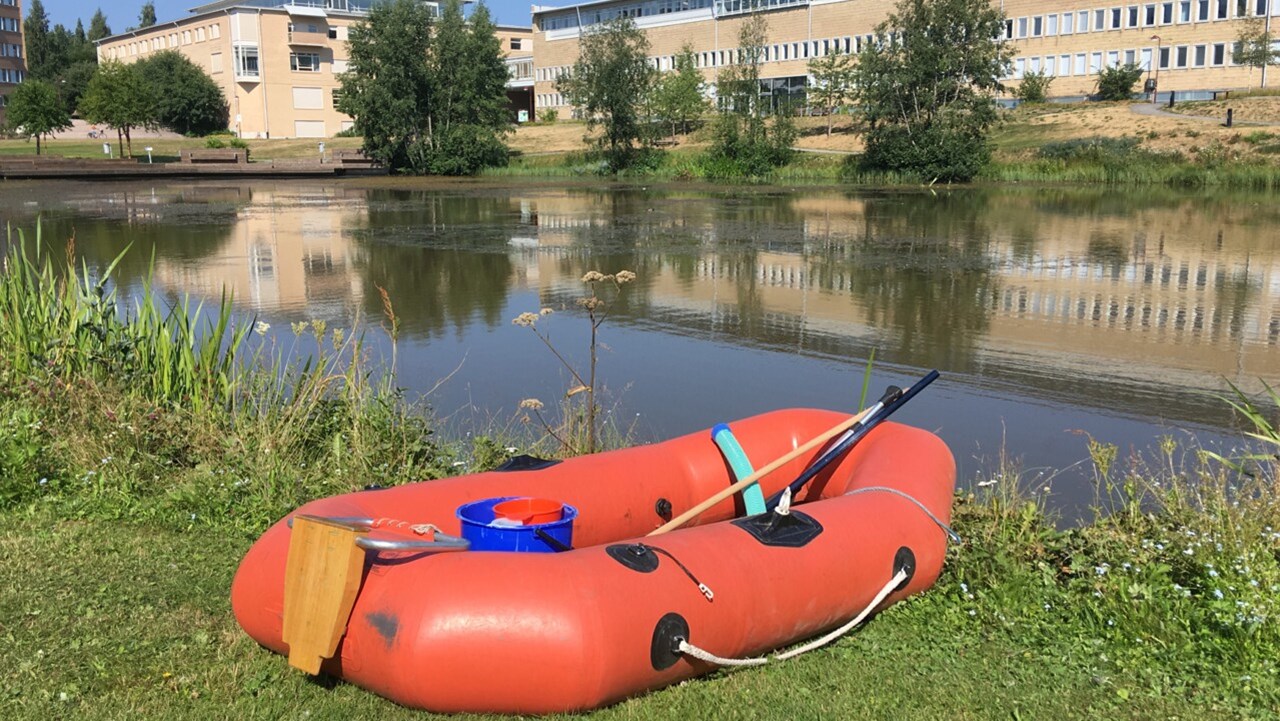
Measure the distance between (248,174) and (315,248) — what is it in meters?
27.9

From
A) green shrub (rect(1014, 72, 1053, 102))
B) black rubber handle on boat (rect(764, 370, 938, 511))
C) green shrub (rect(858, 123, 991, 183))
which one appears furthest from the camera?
green shrub (rect(1014, 72, 1053, 102))

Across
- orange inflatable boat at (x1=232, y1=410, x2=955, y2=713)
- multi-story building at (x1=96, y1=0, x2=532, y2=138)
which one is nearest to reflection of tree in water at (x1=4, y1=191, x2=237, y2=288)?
orange inflatable boat at (x1=232, y1=410, x2=955, y2=713)

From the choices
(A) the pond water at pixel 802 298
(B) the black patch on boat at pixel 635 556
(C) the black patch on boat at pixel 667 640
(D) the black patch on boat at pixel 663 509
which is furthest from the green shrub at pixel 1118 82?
(C) the black patch on boat at pixel 667 640

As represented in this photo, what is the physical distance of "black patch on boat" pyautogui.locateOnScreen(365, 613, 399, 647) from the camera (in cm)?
355

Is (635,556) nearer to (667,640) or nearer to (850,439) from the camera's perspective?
(667,640)

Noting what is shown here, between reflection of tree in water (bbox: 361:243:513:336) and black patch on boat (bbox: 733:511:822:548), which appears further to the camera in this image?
reflection of tree in water (bbox: 361:243:513:336)

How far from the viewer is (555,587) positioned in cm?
359

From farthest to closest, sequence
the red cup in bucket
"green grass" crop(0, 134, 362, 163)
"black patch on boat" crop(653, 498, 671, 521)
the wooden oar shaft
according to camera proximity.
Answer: "green grass" crop(0, 134, 362, 163) → "black patch on boat" crop(653, 498, 671, 521) → the wooden oar shaft → the red cup in bucket

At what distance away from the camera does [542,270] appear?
16.3 m

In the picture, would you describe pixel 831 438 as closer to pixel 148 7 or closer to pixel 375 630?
pixel 375 630

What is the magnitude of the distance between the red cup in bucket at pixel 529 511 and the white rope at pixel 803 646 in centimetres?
83

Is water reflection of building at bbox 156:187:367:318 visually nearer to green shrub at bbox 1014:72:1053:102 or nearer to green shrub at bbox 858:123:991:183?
green shrub at bbox 858:123:991:183

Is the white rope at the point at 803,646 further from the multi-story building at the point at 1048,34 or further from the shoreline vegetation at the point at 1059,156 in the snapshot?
the multi-story building at the point at 1048,34

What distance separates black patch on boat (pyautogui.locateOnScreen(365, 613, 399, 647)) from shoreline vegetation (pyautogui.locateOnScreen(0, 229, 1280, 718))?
0.31 m
